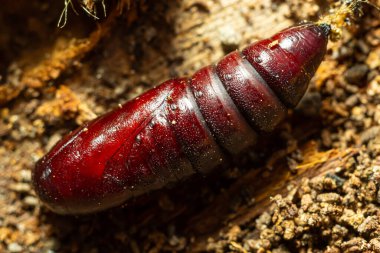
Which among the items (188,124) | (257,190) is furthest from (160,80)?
(257,190)

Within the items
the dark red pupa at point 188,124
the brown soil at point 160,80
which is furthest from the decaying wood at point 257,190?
the dark red pupa at point 188,124

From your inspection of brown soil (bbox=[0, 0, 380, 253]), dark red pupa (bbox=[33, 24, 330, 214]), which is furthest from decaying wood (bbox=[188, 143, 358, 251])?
dark red pupa (bbox=[33, 24, 330, 214])

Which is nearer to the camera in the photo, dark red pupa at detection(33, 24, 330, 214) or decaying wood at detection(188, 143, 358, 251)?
dark red pupa at detection(33, 24, 330, 214)

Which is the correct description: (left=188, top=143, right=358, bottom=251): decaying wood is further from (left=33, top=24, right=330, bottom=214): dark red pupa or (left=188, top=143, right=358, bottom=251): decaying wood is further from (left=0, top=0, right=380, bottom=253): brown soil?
(left=33, top=24, right=330, bottom=214): dark red pupa

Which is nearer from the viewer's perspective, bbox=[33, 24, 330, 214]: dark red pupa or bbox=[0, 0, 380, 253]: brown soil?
bbox=[33, 24, 330, 214]: dark red pupa

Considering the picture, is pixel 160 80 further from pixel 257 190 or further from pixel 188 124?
pixel 257 190

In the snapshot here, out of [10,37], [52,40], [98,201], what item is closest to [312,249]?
[98,201]

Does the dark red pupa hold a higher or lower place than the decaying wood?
higher

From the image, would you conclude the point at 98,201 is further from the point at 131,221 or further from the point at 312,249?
the point at 312,249
